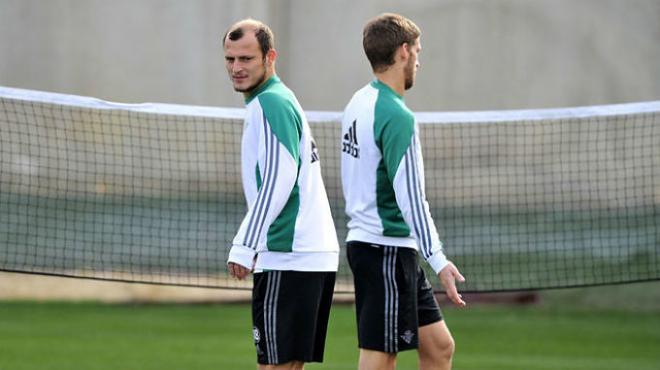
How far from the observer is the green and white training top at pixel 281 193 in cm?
545

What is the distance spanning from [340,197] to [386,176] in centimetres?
1028

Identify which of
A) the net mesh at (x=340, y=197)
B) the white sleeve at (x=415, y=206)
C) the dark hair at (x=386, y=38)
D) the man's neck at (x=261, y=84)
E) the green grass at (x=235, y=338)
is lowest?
the green grass at (x=235, y=338)

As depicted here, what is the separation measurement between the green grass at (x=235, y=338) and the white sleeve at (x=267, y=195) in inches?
185

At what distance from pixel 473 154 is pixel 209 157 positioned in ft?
11.6

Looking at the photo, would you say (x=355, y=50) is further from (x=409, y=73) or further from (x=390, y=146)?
(x=390, y=146)

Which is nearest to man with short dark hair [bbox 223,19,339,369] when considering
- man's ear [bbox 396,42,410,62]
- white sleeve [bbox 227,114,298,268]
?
white sleeve [bbox 227,114,298,268]

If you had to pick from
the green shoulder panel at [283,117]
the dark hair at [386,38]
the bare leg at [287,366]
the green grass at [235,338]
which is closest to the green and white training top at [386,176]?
the dark hair at [386,38]

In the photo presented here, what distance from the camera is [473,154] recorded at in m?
16.9

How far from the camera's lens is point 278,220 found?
221 inches

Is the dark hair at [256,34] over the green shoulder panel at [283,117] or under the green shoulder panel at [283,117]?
over

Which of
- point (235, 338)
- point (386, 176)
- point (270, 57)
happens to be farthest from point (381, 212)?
point (235, 338)

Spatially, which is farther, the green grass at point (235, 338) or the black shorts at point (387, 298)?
the green grass at point (235, 338)

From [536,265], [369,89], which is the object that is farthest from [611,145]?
[369,89]

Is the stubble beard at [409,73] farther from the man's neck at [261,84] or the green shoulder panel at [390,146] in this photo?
the man's neck at [261,84]
